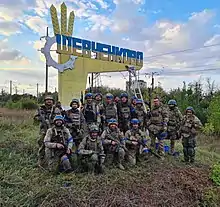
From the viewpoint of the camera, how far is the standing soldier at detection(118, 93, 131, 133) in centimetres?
760

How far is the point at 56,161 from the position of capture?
20.4 ft

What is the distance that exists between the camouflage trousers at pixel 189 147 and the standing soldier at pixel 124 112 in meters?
1.49

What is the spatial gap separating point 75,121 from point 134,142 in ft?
4.67

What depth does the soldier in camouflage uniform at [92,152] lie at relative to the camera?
6.22 m

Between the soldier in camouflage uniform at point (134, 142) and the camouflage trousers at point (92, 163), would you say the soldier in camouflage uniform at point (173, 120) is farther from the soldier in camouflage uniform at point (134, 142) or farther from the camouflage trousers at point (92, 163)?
the camouflage trousers at point (92, 163)

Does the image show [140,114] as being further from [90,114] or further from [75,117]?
[75,117]

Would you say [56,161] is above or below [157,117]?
below

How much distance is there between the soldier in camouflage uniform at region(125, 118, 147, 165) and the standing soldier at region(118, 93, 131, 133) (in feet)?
1.39

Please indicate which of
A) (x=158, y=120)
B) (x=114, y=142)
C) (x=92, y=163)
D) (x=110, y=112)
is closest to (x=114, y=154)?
(x=114, y=142)

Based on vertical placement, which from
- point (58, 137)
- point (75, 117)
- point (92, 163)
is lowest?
point (92, 163)

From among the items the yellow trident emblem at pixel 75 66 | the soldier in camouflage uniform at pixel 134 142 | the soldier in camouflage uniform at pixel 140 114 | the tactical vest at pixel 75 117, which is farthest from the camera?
the yellow trident emblem at pixel 75 66

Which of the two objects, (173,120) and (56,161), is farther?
(173,120)

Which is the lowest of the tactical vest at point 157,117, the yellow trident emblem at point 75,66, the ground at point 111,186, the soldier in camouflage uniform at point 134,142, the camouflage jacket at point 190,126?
the ground at point 111,186

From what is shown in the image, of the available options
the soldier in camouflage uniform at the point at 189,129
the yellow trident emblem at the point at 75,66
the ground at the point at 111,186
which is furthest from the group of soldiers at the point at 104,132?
the yellow trident emblem at the point at 75,66
